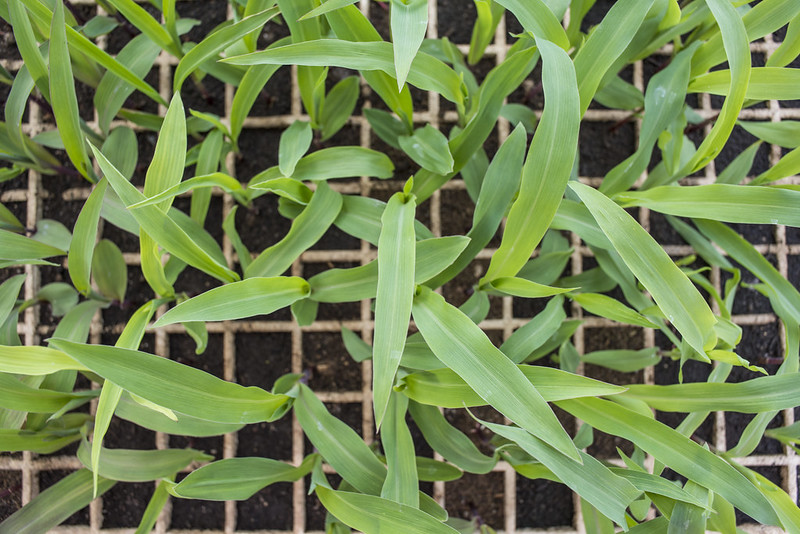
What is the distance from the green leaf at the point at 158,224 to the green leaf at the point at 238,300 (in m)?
0.05

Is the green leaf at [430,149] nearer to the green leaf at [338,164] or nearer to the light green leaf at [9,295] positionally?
the green leaf at [338,164]

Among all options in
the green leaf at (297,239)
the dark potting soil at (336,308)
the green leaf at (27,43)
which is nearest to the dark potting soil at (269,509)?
the dark potting soil at (336,308)

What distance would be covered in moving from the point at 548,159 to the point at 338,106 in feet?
1.00

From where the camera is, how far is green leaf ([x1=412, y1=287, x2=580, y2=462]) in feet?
1.33

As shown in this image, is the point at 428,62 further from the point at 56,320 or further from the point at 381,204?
the point at 56,320

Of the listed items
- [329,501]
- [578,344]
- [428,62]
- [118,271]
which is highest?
[428,62]

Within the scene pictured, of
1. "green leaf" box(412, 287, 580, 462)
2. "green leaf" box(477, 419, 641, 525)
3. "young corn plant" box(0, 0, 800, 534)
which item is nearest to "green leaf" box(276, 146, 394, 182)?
"young corn plant" box(0, 0, 800, 534)

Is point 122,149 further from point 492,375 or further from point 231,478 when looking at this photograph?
point 492,375

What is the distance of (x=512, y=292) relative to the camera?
1.68 feet

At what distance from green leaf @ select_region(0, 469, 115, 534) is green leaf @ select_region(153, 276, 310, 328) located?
303 mm

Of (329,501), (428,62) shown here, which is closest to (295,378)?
(329,501)

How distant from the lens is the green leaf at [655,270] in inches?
16.5

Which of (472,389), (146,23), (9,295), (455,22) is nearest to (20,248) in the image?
(9,295)

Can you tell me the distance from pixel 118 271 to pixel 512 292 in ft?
1.50
